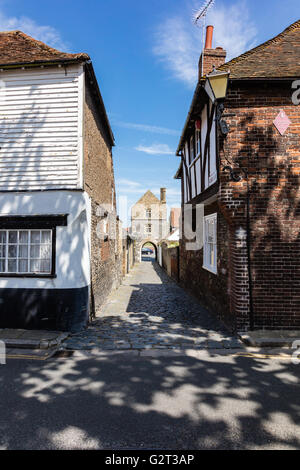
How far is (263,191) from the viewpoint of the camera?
6.53 metres

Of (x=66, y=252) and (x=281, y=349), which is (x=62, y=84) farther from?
(x=281, y=349)

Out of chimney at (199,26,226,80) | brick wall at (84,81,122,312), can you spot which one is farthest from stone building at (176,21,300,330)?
brick wall at (84,81,122,312)

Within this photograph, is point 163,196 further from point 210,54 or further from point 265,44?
point 265,44

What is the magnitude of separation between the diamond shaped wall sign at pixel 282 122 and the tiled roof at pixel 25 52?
5027 mm

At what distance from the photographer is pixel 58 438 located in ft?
10.1

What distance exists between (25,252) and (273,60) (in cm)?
810

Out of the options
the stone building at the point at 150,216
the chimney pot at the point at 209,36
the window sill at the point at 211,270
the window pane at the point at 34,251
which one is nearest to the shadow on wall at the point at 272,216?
the window sill at the point at 211,270

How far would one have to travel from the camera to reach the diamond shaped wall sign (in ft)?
21.4

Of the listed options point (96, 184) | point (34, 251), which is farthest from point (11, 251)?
point (96, 184)

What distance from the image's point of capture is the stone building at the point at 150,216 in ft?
171

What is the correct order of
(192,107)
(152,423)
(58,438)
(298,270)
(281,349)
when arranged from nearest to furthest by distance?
(58,438) < (152,423) < (281,349) < (298,270) < (192,107)

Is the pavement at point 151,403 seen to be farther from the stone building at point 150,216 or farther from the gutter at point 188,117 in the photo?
the stone building at point 150,216
